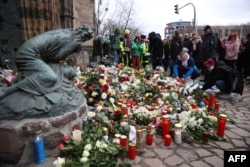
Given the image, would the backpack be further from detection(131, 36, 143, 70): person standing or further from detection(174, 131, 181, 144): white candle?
detection(131, 36, 143, 70): person standing

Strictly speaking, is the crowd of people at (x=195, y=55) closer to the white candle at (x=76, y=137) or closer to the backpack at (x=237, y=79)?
the backpack at (x=237, y=79)

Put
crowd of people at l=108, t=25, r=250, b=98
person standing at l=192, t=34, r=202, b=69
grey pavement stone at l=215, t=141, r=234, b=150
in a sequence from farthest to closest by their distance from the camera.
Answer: person standing at l=192, t=34, r=202, b=69, crowd of people at l=108, t=25, r=250, b=98, grey pavement stone at l=215, t=141, r=234, b=150

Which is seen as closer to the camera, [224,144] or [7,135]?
[7,135]

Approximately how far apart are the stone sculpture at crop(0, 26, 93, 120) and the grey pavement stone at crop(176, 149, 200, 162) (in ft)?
5.34

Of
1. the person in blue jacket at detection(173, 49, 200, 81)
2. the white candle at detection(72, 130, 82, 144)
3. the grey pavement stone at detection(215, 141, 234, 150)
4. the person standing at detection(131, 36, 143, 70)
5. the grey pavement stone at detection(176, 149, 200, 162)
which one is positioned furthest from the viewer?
the person standing at detection(131, 36, 143, 70)

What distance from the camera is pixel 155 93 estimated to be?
5.47 metres

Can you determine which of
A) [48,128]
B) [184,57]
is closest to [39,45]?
[48,128]

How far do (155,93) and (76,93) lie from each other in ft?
8.76

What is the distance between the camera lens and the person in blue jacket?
693cm

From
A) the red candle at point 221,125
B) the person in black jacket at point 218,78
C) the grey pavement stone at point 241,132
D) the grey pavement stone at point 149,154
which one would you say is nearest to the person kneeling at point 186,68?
the person in black jacket at point 218,78

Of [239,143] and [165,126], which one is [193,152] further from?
[239,143]

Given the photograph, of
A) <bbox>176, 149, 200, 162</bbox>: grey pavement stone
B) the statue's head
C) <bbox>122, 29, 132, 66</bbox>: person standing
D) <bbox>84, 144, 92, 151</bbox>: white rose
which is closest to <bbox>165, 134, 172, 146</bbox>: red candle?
<bbox>176, 149, 200, 162</bbox>: grey pavement stone

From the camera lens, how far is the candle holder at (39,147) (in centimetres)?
254

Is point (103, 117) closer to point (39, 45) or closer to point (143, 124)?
point (143, 124)
